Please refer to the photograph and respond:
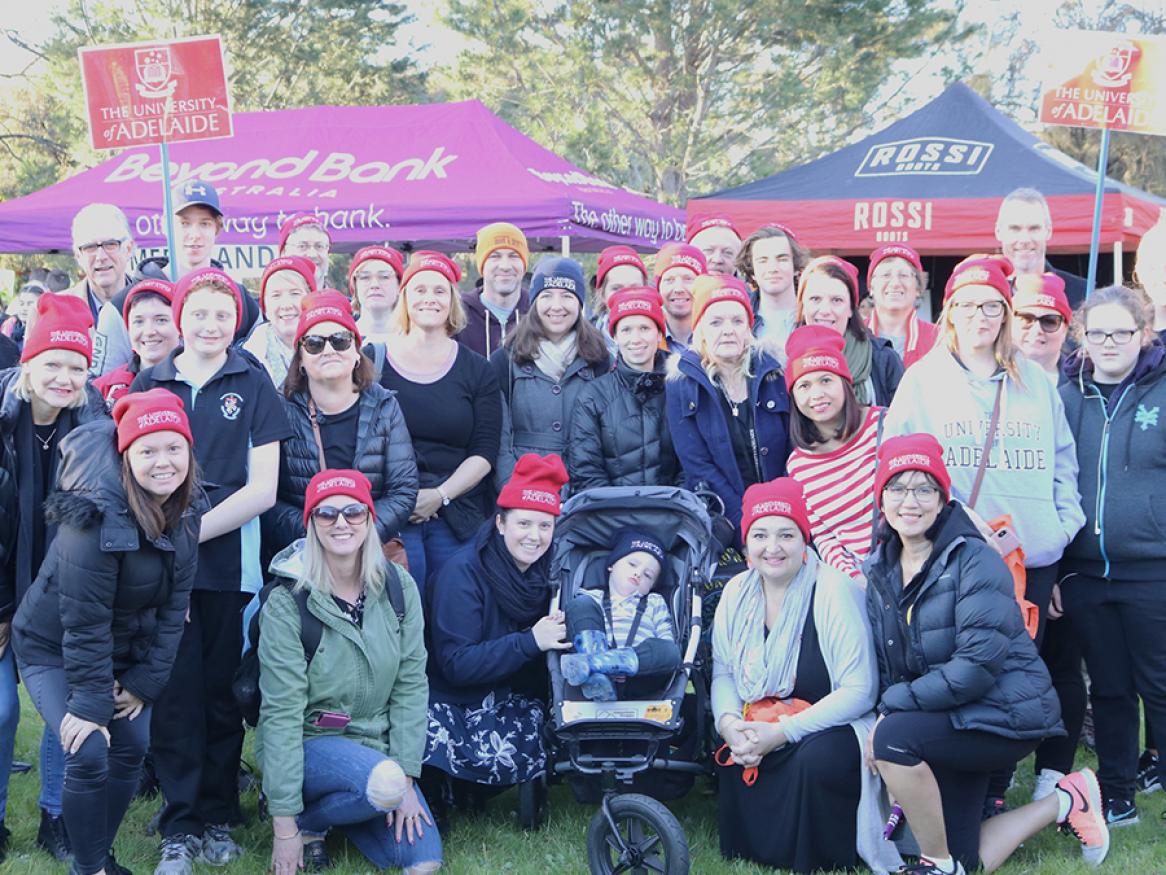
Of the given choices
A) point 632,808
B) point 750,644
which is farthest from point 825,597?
point 632,808

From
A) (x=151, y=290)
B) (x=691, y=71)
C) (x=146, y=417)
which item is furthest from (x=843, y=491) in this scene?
(x=691, y=71)

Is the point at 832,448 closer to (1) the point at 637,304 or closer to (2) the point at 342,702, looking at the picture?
(1) the point at 637,304

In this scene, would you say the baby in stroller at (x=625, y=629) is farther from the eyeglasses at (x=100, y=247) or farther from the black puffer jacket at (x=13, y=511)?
the eyeglasses at (x=100, y=247)

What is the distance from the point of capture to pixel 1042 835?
16.1 ft

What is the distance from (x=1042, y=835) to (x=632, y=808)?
6.11 feet

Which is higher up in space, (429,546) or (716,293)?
(716,293)

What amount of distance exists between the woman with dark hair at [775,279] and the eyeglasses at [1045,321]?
101 cm

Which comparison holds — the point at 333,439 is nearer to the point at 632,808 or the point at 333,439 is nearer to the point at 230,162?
the point at 632,808

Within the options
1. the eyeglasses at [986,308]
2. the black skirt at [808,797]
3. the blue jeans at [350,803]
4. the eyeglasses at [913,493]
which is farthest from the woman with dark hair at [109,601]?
the eyeglasses at [986,308]

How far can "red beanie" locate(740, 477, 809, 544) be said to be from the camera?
450cm

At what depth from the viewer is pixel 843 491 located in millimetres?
4891

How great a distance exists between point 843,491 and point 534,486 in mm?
1224

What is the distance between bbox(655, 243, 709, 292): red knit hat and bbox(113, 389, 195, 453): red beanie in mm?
2850

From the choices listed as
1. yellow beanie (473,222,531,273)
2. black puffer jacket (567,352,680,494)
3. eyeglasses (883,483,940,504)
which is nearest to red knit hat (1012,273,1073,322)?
eyeglasses (883,483,940,504)
